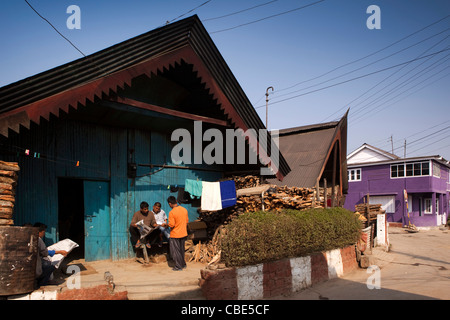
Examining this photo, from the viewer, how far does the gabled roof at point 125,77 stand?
6.10m

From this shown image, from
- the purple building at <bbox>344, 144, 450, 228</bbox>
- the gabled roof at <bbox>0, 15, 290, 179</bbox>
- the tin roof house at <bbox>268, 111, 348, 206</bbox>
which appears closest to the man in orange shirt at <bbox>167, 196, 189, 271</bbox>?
the gabled roof at <bbox>0, 15, 290, 179</bbox>

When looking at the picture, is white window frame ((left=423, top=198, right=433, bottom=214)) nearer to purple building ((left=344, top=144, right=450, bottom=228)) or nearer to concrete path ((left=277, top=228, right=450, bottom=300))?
purple building ((left=344, top=144, right=450, bottom=228))

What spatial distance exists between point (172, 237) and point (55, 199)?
10.4 feet

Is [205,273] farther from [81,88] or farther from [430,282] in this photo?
[430,282]

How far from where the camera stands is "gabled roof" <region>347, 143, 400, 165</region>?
37000mm

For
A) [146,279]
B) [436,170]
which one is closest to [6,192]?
[146,279]

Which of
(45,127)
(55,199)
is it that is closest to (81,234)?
(55,199)

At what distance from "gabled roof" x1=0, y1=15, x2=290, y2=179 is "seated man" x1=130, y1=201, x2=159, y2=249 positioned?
339 cm

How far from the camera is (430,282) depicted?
8945 millimetres

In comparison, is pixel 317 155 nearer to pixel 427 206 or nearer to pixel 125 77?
pixel 125 77

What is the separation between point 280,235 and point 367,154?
3471 centimetres

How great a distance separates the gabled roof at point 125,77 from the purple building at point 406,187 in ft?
77.2

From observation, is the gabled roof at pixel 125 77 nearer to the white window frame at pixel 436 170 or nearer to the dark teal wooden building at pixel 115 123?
the dark teal wooden building at pixel 115 123
